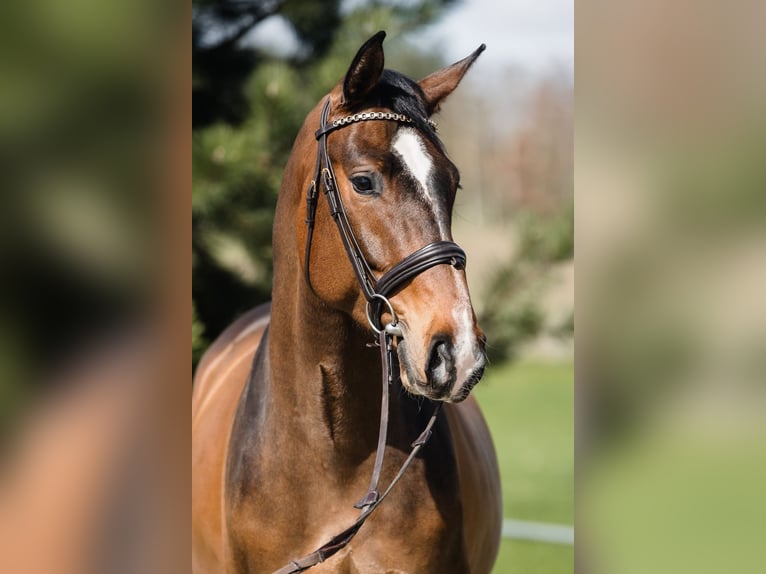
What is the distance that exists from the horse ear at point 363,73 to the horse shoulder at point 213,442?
2.85 feet

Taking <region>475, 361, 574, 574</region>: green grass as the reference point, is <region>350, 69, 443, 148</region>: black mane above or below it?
above

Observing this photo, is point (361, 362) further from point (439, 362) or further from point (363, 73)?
point (363, 73)

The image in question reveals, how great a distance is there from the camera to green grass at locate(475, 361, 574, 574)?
463 cm

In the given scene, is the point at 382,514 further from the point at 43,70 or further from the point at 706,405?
the point at 43,70

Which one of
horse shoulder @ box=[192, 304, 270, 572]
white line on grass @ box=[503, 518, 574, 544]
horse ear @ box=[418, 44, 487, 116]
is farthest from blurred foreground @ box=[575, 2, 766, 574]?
white line on grass @ box=[503, 518, 574, 544]

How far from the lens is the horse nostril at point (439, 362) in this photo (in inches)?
50.5

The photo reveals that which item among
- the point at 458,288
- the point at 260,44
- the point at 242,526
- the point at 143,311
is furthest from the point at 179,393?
the point at 260,44

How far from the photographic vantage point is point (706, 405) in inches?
19.0

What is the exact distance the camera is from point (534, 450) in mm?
8102

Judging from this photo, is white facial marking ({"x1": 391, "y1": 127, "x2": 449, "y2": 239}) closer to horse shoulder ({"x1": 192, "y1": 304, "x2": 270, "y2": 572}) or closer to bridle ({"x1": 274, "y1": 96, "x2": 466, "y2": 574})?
bridle ({"x1": 274, "y1": 96, "x2": 466, "y2": 574})

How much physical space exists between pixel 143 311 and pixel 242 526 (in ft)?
4.37

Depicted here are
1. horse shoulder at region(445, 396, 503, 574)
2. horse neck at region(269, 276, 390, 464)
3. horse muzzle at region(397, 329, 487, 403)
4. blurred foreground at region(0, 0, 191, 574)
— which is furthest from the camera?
horse shoulder at region(445, 396, 503, 574)

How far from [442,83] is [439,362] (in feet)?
2.18

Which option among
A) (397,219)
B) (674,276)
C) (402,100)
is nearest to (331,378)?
(397,219)
